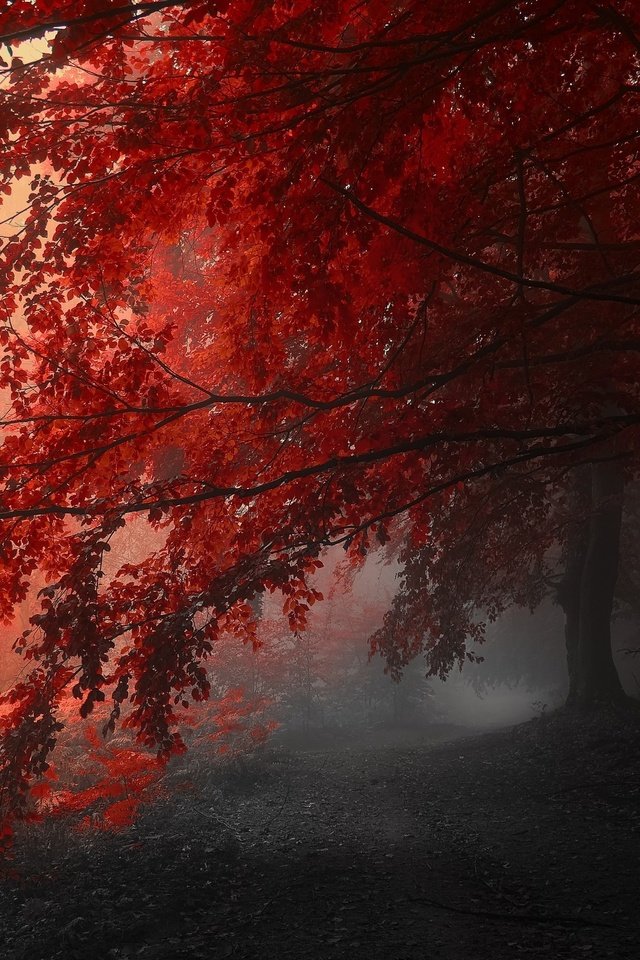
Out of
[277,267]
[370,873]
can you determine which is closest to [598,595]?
[370,873]

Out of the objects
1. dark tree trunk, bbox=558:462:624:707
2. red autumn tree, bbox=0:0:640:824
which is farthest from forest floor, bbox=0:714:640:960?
red autumn tree, bbox=0:0:640:824

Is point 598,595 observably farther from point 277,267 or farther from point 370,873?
point 277,267

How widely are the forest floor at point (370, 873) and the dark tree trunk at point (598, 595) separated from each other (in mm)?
1509

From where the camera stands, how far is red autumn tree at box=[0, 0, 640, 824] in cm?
428

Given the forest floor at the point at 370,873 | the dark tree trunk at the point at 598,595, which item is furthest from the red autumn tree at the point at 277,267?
the dark tree trunk at the point at 598,595

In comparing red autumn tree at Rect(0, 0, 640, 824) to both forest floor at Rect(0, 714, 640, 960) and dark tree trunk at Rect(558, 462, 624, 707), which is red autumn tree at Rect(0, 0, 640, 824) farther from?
dark tree trunk at Rect(558, 462, 624, 707)

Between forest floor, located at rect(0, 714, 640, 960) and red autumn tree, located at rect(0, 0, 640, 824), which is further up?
red autumn tree, located at rect(0, 0, 640, 824)

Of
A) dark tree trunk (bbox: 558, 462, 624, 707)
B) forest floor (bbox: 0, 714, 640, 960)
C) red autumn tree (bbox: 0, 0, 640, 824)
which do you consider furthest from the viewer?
dark tree trunk (bbox: 558, 462, 624, 707)

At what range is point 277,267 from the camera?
16.5 ft

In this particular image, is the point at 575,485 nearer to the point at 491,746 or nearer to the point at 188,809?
the point at 491,746

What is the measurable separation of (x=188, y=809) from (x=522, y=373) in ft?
27.6

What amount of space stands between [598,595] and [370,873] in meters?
8.52

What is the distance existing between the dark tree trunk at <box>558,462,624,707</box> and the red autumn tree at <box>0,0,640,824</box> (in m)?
6.11

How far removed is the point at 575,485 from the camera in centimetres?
1440
